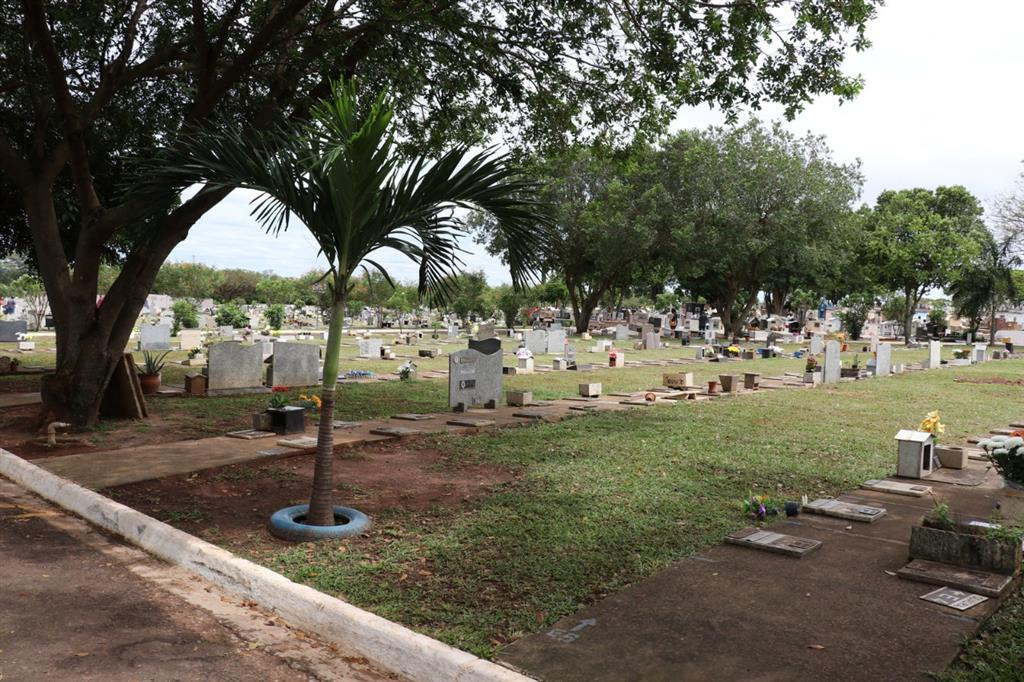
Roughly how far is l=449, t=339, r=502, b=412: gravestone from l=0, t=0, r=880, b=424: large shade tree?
3805 mm

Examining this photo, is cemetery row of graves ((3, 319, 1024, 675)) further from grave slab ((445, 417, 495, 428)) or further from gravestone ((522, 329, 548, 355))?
gravestone ((522, 329, 548, 355))

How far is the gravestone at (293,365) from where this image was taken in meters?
15.0

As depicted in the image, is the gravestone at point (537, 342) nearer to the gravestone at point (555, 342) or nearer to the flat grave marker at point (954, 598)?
the gravestone at point (555, 342)

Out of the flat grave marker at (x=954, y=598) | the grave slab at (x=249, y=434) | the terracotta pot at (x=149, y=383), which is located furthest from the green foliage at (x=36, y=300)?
the flat grave marker at (x=954, y=598)

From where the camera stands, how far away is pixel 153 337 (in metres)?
25.1

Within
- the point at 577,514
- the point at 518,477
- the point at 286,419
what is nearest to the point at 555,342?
the point at 286,419

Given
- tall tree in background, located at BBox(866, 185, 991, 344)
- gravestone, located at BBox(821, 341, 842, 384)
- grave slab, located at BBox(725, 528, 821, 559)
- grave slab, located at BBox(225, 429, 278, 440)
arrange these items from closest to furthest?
grave slab, located at BBox(725, 528, 821, 559) → grave slab, located at BBox(225, 429, 278, 440) → gravestone, located at BBox(821, 341, 842, 384) → tall tree in background, located at BBox(866, 185, 991, 344)

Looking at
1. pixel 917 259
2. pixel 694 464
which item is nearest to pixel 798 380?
pixel 694 464

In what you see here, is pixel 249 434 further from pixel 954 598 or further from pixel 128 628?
pixel 954 598

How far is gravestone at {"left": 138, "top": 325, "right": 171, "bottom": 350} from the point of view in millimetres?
24844

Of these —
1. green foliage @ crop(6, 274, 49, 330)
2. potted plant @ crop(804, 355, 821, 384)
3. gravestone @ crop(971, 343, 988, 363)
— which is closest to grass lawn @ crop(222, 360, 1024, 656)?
potted plant @ crop(804, 355, 821, 384)

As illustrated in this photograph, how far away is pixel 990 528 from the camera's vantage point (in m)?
4.84

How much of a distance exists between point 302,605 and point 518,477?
11.8 ft

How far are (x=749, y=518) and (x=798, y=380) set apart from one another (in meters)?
14.2
